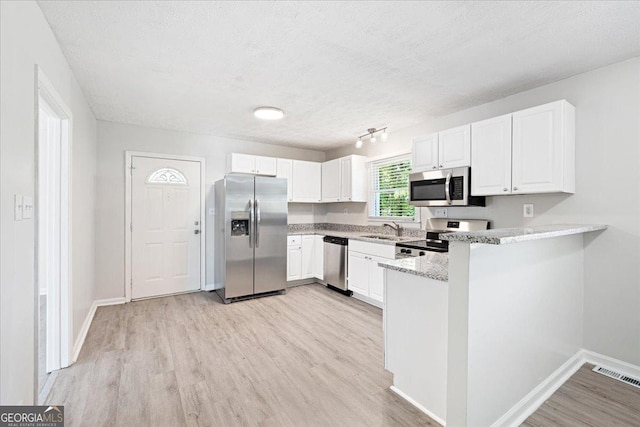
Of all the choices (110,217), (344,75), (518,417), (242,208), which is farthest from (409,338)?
(110,217)

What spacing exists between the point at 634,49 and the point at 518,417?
2673 mm

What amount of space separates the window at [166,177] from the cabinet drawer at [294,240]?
1794 millimetres

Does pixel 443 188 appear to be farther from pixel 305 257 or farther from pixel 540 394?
pixel 305 257

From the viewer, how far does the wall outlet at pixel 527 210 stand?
2787 millimetres

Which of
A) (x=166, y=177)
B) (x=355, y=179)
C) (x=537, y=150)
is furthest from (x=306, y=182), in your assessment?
(x=537, y=150)

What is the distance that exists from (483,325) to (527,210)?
1776 millimetres

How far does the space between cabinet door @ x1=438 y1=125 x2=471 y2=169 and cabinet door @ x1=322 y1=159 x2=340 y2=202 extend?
2002 millimetres

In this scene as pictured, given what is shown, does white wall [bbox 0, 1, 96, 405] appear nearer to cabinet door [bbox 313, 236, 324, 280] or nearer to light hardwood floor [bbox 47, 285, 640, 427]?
light hardwood floor [bbox 47, 285, 640, 427]

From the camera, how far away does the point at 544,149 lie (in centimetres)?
246

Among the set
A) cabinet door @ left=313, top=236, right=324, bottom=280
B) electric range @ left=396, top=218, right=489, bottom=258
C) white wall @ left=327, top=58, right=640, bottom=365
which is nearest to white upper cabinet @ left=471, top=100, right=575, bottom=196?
white wall @ left=327, top=58, right=640, bottom=365

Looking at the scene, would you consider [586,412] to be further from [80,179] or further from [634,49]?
[80,179]

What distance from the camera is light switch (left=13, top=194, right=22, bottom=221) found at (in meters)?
1.41

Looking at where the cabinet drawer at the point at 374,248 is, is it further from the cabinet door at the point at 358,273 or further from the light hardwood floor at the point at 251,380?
the light hardwood floor at the point at 251,380

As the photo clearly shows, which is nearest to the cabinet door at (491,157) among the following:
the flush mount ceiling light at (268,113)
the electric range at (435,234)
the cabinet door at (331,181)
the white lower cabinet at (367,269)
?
the electric range at (435,234)
